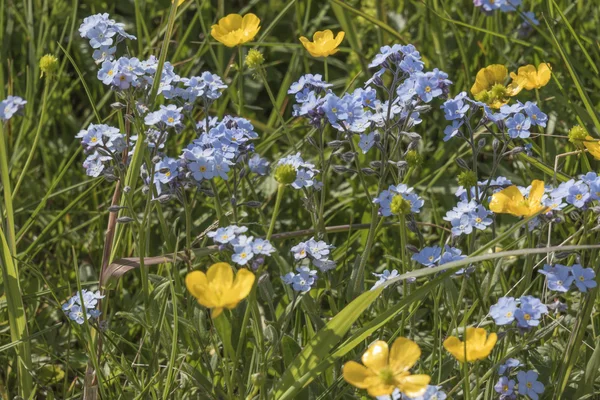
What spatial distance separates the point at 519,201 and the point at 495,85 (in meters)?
0.54

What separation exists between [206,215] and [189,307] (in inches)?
33.7

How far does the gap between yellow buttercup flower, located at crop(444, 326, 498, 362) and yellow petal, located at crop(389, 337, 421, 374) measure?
0.07 meters

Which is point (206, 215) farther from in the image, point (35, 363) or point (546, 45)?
point (546, 45)

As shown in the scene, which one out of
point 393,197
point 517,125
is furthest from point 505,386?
point 517,125

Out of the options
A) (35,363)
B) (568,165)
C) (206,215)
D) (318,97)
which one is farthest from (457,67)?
(35,363)

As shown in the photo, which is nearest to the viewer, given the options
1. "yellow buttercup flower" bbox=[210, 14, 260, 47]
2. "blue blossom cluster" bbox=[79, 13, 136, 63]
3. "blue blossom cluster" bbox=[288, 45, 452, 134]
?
"blue blossom cluster" bbox=[288, 45, 452, 134]

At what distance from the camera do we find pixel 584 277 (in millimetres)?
1983

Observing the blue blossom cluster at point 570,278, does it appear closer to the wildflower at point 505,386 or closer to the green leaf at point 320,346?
the wildflower at point 505,386

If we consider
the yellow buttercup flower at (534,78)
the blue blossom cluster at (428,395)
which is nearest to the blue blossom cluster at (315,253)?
the blue blossom cluster at (428,395)

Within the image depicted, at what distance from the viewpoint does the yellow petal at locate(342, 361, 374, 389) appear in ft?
5.53

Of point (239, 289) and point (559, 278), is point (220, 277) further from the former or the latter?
point (559, 278)

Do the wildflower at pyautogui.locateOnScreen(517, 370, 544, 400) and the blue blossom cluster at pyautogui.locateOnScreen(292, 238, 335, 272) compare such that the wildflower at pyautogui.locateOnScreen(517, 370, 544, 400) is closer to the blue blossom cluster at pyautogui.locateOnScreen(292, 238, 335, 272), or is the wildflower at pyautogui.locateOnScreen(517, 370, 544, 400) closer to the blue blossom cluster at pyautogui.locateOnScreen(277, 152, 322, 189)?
the blue blossom cluster at pyautogui.locateOnScreen(292, 238, 335, 272)

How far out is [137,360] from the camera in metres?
2.52

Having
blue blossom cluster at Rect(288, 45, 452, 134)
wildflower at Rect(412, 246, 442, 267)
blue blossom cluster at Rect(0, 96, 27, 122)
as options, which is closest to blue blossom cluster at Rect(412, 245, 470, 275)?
wildflower at Rect(412, 246, 442, 267)
